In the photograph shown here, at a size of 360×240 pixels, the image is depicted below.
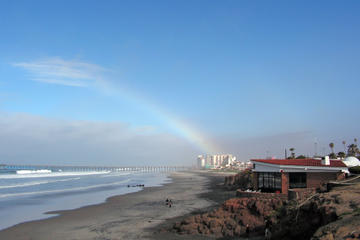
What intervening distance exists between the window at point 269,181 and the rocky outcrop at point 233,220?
13.9ft

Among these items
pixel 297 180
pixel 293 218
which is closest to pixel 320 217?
pixel 293 218

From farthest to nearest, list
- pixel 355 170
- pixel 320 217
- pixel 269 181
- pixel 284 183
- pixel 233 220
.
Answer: pixel 355 170
pixel 269 181
pixel 284 183
pixel 233 220
pixel 320 217

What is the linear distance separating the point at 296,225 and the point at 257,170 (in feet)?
46.6

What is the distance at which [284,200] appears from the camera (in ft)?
74.9

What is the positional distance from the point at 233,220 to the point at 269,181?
811 centimetres

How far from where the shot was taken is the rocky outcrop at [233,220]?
19025 mm

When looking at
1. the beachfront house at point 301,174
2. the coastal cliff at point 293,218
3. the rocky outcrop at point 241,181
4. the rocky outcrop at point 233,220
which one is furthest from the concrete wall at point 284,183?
the rocky outcrop at point 241,181

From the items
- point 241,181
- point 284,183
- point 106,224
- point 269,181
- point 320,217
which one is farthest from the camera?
point 241,181

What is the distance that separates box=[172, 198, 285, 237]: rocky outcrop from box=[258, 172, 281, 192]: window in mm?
4238

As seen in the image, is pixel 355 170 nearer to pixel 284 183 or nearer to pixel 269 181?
pixel 284 183

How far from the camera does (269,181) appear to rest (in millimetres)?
26703

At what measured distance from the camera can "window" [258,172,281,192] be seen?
2600cm

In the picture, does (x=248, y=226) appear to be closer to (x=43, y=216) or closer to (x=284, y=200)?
(x=284, y=200)

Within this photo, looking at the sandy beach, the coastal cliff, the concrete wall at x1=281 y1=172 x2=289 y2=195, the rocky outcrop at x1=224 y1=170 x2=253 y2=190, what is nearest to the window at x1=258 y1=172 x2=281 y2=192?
the concrete wall at x1=281 y1=172 x2=289 y2=195
